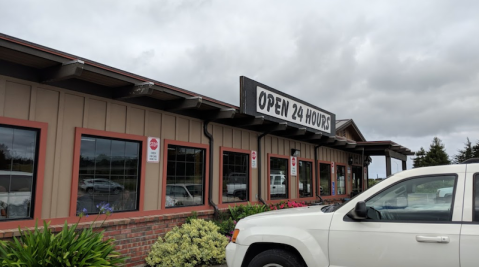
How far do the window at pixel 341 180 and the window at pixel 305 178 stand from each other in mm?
2824

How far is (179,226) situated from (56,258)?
3.25 m

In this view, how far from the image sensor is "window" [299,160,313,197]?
1284cm

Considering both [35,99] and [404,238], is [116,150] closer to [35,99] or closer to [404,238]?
[35,99]

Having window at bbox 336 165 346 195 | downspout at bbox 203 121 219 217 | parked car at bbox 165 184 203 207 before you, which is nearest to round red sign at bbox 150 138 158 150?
parked car at bbox 165 184 203 207

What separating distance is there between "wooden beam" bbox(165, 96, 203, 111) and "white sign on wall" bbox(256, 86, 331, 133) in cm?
201

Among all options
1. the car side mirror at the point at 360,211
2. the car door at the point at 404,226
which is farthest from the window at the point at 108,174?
the car side mirror at the point at 360,211

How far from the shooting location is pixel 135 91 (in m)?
6.43

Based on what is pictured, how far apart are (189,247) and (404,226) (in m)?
4.25

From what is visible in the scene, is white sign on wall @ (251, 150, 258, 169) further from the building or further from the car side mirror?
the car side mirror

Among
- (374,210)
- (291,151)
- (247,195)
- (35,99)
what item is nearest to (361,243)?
(374,210)

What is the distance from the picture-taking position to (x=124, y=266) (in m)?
6.42

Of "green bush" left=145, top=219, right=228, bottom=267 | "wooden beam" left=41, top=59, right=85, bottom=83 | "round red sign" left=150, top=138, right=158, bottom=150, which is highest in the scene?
"wooden beam" left=41, top=59, right=85, bottom=83

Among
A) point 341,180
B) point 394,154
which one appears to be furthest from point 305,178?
point 394,154

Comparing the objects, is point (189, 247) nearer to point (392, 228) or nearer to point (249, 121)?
point (249, 121)
